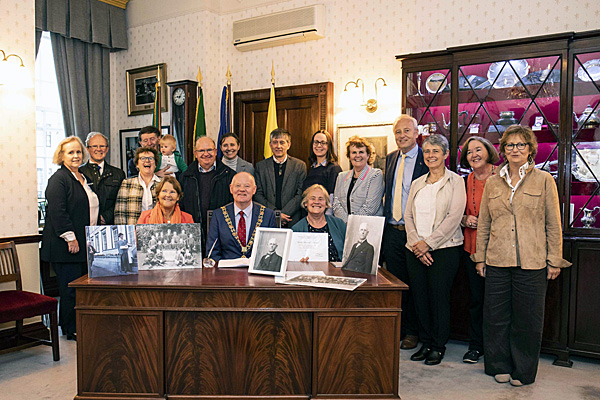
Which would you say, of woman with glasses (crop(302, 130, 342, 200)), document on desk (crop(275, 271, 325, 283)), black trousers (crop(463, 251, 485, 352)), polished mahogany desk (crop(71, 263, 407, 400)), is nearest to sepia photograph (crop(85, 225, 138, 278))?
polished mahogany desk (crop(71, 263, 407, 400))

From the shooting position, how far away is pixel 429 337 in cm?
379

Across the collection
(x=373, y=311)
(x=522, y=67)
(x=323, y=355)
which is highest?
(x=522, y=67)

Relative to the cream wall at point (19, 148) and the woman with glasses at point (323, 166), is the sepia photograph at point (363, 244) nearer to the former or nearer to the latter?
the woman with glasses at point (323, 166)

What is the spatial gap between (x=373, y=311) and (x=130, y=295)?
130 centimetres

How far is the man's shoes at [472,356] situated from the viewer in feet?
12.2

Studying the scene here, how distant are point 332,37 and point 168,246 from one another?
338 centimetres

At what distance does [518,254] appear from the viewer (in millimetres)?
3252

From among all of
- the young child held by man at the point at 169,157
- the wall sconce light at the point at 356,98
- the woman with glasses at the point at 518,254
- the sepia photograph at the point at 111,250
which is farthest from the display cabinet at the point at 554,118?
the sepia photograph at the point at 111,250

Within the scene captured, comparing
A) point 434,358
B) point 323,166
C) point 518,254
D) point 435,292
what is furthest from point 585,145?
point 323,166

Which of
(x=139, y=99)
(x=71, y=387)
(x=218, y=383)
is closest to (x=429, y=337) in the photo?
(x=218, y=383)

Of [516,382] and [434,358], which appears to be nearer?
[516,382]

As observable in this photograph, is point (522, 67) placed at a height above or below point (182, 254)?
above

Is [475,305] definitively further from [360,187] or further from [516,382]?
[360,187]

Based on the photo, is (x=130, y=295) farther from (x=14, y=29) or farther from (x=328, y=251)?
(x=14, y=29)
